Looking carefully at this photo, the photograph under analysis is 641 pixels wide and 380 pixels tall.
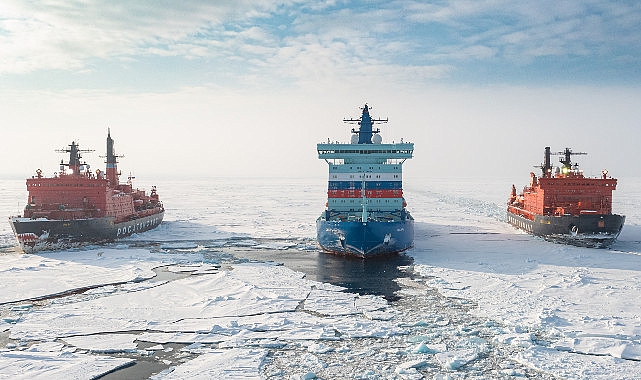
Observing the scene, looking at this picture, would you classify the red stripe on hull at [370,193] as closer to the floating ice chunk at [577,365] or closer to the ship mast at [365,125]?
the ship mast at [365,125]

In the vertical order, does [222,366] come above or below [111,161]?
A: below

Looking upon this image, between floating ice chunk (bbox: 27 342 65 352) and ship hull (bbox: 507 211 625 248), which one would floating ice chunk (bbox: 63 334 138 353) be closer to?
floating ice chunk (bbox: 27 342 65 352)

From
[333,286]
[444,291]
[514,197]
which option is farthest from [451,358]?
[514,197]

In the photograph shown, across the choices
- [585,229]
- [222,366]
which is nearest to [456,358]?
[222,366]

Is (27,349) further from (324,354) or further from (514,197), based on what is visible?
(514,197)

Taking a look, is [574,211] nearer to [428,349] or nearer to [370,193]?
[370,193]

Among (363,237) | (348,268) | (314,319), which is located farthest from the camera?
(363,237)

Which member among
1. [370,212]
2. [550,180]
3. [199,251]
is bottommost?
[199,251]
